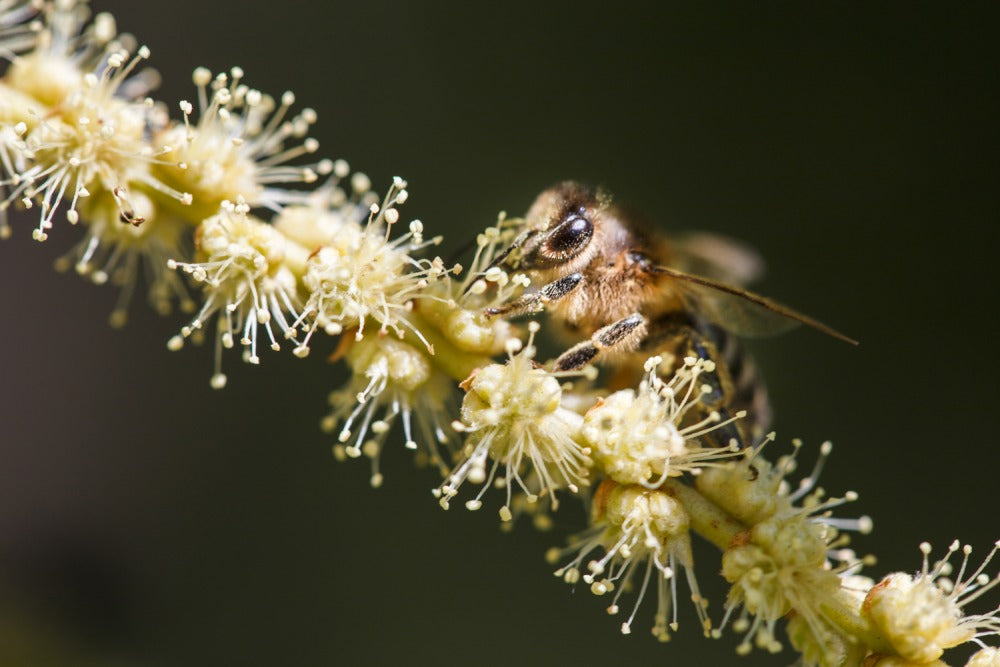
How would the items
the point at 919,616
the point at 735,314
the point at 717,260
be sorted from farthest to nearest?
the point at 717,260 < the point at 735,314 < the point at 919,616

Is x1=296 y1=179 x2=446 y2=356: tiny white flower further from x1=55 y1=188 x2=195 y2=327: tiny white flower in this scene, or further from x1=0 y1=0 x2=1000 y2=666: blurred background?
x1=0 y1=0 x2=1000 y2=666: blurred background

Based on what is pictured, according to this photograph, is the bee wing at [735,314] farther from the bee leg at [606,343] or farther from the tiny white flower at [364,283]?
the tiny white flower at [364,283]

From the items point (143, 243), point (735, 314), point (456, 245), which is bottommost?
point (143, 243)

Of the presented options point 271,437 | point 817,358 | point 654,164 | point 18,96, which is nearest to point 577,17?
point 654,164

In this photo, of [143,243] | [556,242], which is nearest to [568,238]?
[556,242]

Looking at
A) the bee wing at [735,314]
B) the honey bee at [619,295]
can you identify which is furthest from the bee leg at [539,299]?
the bee wing at [735,314]

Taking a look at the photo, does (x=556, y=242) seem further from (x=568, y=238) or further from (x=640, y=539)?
(x=640, y=539)

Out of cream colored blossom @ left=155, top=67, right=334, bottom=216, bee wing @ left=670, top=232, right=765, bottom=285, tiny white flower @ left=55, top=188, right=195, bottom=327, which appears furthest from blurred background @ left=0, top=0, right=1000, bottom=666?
cream colored blossom @ left=155, top=67, right=334, bottom=216
